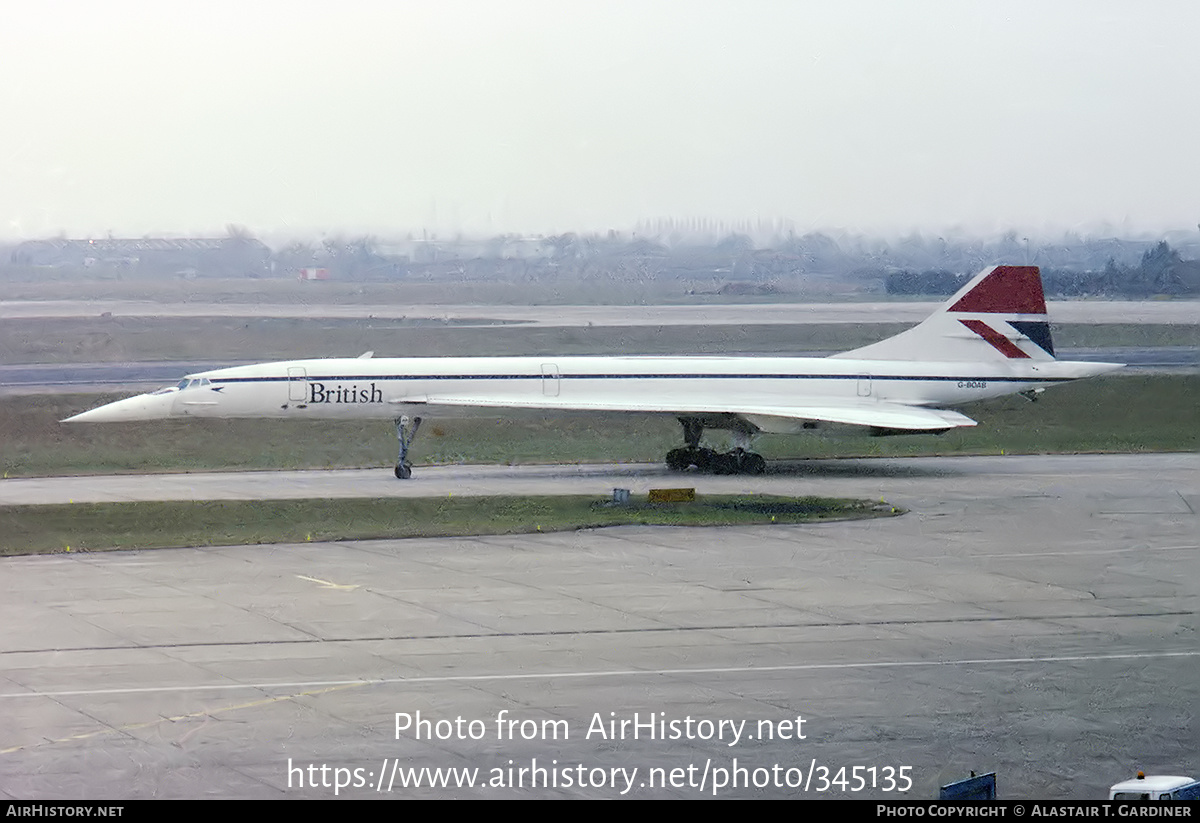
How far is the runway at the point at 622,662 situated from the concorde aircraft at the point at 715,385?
9034 mm

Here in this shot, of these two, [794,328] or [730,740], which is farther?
[794,328]

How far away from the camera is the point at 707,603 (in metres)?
20.0

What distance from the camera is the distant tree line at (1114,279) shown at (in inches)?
2349

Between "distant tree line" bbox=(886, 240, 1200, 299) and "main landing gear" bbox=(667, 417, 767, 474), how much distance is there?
83.9 feet

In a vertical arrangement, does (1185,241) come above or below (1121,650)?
above

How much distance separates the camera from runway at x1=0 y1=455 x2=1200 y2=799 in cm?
1280

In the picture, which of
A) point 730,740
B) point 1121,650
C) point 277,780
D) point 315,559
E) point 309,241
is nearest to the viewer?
point 277,780

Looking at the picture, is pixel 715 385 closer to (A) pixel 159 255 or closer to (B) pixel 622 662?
(B) pixel 622 662

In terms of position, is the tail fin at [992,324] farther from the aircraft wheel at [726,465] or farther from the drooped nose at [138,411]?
the drooped nose at [138,411]

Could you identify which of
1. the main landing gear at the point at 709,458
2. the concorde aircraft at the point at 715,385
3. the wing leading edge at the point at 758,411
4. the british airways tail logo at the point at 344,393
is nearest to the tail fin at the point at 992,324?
the concorde aircraft at the point at 715,385

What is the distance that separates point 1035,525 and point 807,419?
9.09 metres

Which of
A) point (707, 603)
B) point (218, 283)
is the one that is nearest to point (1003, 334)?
point (707, 603)

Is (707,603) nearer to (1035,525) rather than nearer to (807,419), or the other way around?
(1035,525)

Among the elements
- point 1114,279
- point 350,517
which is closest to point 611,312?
point 1114,279
